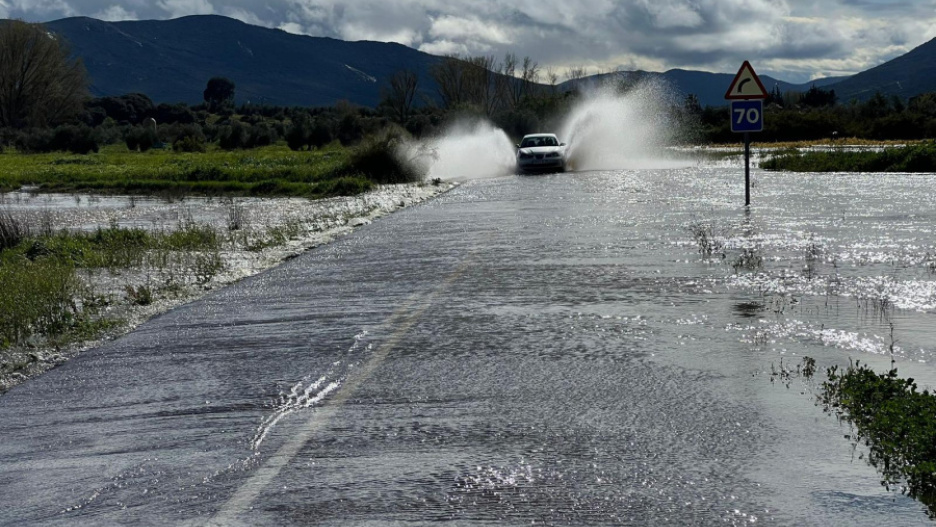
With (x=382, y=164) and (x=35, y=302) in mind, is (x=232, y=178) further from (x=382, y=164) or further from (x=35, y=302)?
(x=35, y=302)

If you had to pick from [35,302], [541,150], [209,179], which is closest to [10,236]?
[35,302]

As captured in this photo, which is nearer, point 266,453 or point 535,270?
point 266,453

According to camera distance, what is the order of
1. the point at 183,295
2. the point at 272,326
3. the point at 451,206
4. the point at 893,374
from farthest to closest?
the point at 451,206
the point at 183,295
the point at 272,326
the point at 893,374

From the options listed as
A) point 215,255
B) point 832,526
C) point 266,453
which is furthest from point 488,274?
point 832,526

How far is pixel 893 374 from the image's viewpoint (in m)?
7.34

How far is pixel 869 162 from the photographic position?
42844mm

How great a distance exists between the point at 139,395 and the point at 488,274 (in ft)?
21.8

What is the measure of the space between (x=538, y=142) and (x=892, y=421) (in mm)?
41298

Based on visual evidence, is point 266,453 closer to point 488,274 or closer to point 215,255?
point 488,274

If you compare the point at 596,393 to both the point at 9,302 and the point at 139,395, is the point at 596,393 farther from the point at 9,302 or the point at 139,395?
the point at 9,302

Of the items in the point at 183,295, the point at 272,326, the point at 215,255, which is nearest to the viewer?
the point at 272,326

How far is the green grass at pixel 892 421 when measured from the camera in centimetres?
554

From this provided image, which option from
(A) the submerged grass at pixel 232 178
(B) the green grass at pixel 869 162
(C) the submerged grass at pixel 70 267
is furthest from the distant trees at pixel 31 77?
(C) the submerged grass at pixel 70 267

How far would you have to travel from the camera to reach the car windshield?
4672 cm
